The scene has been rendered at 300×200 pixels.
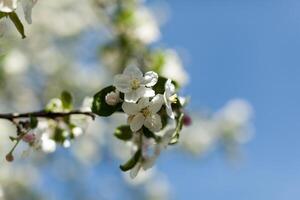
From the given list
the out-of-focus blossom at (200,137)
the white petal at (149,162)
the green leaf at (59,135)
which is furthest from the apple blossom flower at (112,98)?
the out-of-focus blossom at (200,137)

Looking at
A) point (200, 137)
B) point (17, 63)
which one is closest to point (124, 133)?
point (17, 63)

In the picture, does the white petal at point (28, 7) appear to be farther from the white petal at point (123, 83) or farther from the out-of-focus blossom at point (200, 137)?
the out-of-focus blossom at point (200, 137)

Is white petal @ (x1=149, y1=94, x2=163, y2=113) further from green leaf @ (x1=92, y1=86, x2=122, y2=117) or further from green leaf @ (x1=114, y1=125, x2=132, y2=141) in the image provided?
green leaf @ (x1=114, y1=125, x2=132, y2=141)

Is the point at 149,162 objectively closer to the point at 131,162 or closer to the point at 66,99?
the point at 131,162

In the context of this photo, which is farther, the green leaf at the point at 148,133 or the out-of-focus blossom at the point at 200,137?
the out-of-focus blossom at the point at 200,137

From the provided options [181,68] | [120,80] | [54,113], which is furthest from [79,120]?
[181,68]

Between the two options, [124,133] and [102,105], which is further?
[124,133]

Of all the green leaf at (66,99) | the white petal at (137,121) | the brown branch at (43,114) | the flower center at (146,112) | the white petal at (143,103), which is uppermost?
the green leaf at (66,99)
